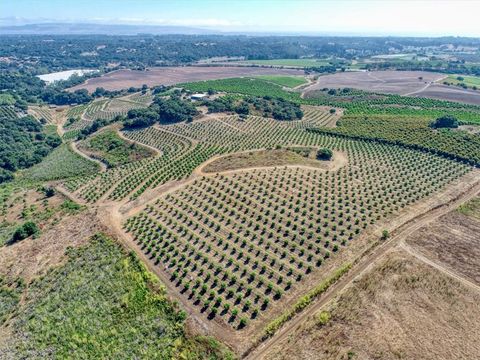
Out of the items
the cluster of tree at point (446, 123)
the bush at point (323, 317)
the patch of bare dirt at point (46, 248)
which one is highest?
the cluster of tree at point (446, 123)

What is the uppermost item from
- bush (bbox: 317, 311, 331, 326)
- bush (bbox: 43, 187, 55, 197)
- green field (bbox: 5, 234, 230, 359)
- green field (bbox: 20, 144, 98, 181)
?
bush (bbox: 317, 311, 331, 326)

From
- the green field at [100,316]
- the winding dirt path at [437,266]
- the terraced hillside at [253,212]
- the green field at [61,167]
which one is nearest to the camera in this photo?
the green field at [100,316]

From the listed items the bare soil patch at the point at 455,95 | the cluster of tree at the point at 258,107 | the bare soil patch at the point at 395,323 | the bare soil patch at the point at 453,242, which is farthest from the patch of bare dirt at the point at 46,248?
the bare soil patch at the point at 455,95

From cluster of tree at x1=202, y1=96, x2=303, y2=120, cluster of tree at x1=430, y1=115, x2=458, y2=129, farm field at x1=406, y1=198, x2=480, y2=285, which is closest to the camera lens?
farm field at x1=406, y1=198, x2=480, y2=285

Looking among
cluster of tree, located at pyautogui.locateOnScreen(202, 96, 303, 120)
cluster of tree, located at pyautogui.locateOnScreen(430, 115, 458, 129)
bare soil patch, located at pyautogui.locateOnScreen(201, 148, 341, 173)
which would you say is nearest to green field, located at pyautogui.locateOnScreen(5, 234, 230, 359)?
bare soil patch, located at pyautogui.locateOnScreen(201, 148, 341, 173)

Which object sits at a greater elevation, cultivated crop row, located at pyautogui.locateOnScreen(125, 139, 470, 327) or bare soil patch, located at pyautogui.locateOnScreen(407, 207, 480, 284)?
bare soil patch, located at pyautogui.locateOnScreen(407, 207, 480, 284)

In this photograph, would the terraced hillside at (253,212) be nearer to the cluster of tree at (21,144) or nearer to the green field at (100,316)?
the green field at (100,316)

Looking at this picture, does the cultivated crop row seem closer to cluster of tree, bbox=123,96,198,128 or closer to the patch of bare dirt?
the patch of bare dirt
